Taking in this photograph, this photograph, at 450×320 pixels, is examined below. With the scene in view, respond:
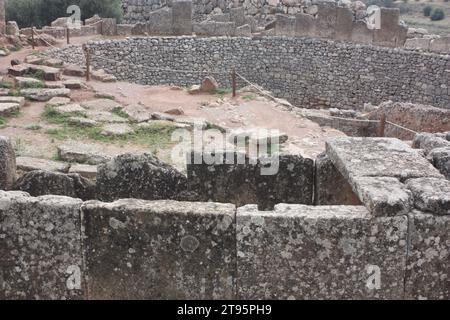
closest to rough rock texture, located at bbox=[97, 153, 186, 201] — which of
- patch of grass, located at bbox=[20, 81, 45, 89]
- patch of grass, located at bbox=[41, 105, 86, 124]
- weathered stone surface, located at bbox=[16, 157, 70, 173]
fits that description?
weathered stone surface, located at bbox=[16, 157, 70, 173]

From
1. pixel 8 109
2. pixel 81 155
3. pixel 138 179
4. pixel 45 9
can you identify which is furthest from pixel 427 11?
pixel 138 179

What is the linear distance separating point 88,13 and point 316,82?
11673 mm

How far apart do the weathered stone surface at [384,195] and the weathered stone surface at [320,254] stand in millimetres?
52

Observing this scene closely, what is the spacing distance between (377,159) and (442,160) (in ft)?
2.06

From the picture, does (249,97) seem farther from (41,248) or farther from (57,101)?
(41,248)

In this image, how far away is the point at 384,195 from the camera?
403cm

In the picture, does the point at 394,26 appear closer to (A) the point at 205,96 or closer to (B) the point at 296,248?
(A) the point at 205,96

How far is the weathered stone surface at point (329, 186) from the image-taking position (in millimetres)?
5340

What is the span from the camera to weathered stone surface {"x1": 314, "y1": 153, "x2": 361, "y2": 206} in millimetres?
5340

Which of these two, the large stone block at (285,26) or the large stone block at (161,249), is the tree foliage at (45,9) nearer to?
the large stone block at (285,26)

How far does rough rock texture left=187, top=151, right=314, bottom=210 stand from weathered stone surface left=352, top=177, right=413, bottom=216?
1081mm

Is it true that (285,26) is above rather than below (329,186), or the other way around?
below

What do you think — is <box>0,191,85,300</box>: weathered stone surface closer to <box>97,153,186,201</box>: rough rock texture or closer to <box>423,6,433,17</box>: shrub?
<box>97,153,186,201</box>: rough rock texture

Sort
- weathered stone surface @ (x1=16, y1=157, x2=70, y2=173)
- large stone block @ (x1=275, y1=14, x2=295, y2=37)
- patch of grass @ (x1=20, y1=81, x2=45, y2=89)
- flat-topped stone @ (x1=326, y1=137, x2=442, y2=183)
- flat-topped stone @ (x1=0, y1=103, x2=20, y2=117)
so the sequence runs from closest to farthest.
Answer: flat-topped stone @ (x1=326, y1=137, x2=442, y2=183) < weathered stone surface @ (x1=16, y1=157, x2=70, y2=173) < flat-topped stone @ (x1=0, y1=103, x2=20, y2=117) < patch of grass @ (x1=20, y1=81, x2=45, y2=89) < large stone block @ (x1=275, y1=14, x2=295, y2=37)
